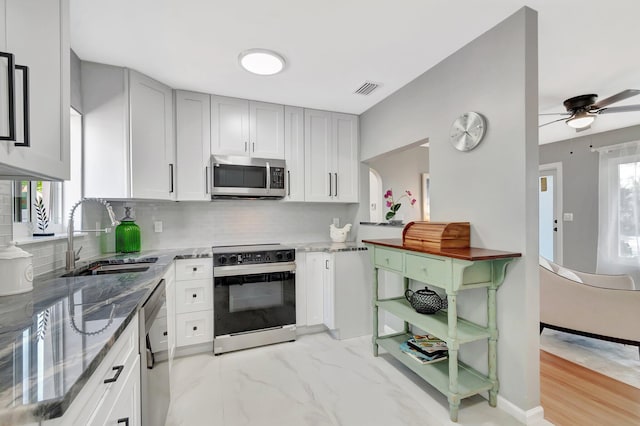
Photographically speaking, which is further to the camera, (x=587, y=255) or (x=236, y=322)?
(x=587, y=255)

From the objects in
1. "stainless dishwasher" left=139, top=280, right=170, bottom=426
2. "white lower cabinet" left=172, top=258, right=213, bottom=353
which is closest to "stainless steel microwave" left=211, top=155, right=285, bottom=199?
"white lower cabinet" left=172, top=258, right=213, bottom=353

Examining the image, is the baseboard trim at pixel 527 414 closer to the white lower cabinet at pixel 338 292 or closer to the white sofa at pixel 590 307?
the white sofa at pixel 590 307

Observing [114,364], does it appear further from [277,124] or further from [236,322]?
[277,124]

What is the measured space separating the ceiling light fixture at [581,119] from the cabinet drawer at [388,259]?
2.29 metres

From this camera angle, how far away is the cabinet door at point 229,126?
291cm

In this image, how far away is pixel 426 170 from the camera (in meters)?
5.02

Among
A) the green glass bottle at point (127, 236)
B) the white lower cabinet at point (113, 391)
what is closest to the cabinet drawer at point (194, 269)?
the green glass bottle at point (127, 236)

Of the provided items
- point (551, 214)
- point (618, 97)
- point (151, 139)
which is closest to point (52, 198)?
point (151, 139)

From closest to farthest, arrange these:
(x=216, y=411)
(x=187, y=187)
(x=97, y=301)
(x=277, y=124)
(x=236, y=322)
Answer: (x=97, y=301)
(x=216, y=411)
(x=236, y=322)
(x=187, y=187)
(x=277, y=124)

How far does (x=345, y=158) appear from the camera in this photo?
346 centimetres

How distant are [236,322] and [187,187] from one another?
1.35 metres

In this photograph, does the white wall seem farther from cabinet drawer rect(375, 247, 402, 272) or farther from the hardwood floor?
cabinet drawer rect(375, 247, 402, 272)

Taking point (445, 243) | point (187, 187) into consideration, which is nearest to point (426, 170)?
point (445, 243)

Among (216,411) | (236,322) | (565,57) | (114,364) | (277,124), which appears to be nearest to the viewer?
(114,364)
